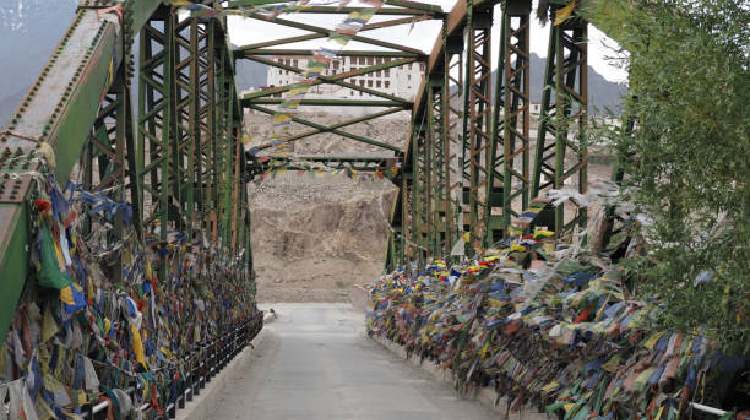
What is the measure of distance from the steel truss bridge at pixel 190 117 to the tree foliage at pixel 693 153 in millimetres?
622

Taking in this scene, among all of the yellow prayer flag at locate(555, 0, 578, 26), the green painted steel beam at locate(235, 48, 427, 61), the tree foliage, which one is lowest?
the tree foliage

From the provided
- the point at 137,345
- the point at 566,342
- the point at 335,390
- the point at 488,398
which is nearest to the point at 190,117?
the point at 335,390

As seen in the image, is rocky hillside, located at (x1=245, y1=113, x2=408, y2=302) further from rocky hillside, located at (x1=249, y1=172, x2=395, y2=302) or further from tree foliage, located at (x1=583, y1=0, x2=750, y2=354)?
tree foliage, located at (x1=583, y1=0, x2=750, y2=354)

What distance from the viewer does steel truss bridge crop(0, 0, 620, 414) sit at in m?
5.68

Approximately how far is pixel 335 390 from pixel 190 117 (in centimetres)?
495

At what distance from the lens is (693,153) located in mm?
5742

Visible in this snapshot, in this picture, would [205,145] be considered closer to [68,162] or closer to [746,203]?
[68,162]

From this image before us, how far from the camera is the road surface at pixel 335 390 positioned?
1258cm

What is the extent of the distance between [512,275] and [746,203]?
19.9ft

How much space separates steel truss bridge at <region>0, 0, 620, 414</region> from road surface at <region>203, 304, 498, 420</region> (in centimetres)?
259

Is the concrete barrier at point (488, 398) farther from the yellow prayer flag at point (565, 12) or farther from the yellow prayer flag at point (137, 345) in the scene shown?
the yellow prayer flag at point (565, 12)

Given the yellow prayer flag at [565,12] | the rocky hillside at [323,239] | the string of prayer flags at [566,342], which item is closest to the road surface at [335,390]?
the string of prayer flags at [566,342]

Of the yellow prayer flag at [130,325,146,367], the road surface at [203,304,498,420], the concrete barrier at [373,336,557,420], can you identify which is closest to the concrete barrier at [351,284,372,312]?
the road surface at [203,304,498,420]

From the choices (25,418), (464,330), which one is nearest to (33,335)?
(25,418)
